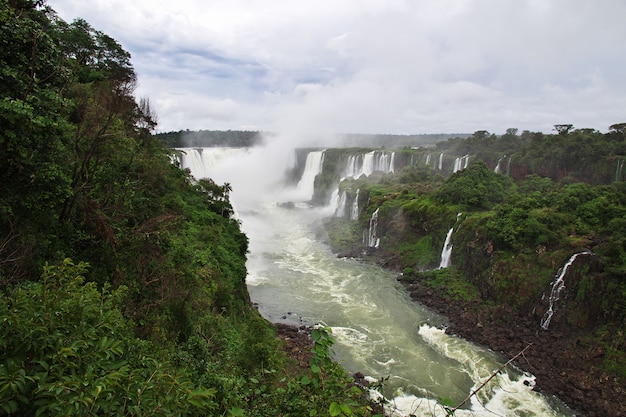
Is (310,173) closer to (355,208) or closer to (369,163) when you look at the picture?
(369,163)

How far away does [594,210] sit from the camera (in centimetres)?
2559

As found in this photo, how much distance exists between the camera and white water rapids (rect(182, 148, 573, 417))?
17.0 metres

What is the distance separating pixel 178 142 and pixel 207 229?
80078mm

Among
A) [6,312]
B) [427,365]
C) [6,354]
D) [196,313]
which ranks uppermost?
[6,312]

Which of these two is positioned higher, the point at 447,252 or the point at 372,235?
the point at 447,252

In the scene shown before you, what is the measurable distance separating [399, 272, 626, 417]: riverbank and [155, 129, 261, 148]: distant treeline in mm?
80555

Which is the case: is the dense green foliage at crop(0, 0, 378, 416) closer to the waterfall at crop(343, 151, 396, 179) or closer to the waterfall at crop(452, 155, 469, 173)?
the waterfall at crop(452, 155, 469, 173)

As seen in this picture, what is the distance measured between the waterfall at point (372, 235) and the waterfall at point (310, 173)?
3003 cm

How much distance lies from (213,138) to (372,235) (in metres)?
83.2

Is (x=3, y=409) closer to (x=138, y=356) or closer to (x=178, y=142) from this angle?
(x=138, y=356)

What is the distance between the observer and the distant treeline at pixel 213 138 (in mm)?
98250

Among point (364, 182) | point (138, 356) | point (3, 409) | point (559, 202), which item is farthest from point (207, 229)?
point (364, 182)

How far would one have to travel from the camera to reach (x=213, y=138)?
11338 cm

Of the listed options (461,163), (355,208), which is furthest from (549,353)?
(461,163)
